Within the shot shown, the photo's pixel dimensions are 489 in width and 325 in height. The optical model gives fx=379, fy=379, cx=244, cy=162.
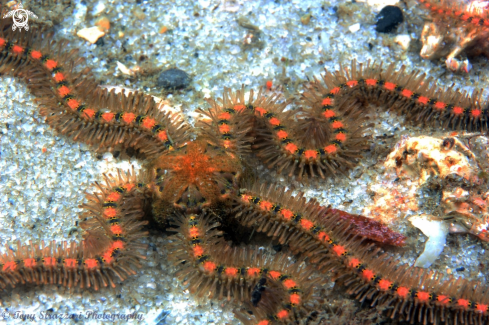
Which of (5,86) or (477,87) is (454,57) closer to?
(477,87)

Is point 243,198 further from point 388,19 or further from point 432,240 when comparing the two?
point 388,19

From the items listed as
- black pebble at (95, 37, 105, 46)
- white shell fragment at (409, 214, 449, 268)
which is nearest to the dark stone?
black pebble at (95, 37, 105, 46)

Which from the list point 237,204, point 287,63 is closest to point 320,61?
point 287,63

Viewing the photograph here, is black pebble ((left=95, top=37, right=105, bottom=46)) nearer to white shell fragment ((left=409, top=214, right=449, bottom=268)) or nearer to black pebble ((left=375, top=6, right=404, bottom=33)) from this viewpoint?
black pebble ((left=375, top=6, right=404, bottom=33))

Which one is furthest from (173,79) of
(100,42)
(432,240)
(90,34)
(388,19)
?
(432,240)

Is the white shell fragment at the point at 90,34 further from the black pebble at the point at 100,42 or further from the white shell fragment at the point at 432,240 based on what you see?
the white shell fragment at the point at 432,240

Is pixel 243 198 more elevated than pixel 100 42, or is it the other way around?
pixel 100 42

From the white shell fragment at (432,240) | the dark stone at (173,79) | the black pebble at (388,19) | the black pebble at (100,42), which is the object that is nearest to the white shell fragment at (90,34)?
the black pebble at (100,42)
